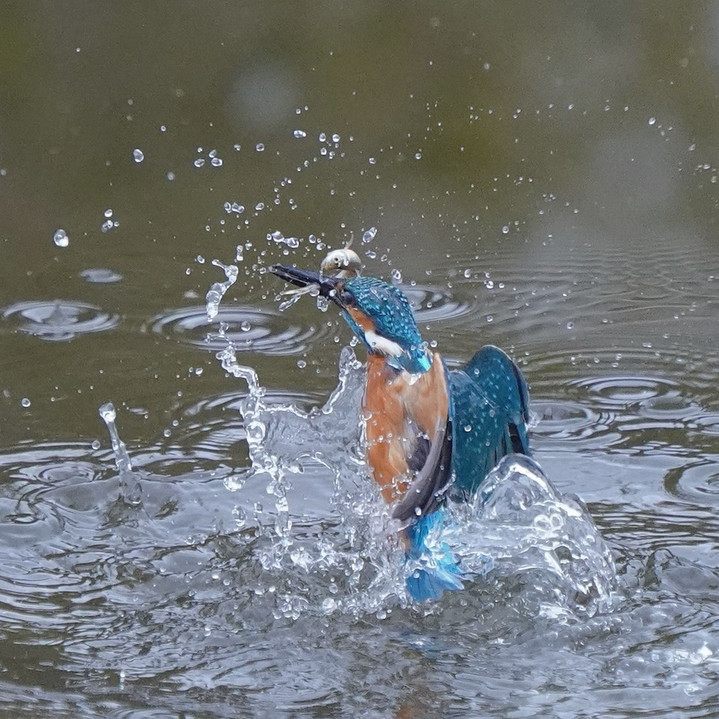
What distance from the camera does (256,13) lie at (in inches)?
210

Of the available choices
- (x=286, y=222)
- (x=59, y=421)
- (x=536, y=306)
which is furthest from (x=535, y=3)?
(x=59, y=421)

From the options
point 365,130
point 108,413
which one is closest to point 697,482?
point 108,413

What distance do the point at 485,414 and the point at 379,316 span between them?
283 millimetres

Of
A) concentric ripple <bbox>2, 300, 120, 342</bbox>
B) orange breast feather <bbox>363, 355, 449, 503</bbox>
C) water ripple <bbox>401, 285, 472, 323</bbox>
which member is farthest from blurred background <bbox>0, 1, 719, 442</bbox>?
orange breast feather <bbox>363, 355, 449, 503</bbox>

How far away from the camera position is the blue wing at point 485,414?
2.35 m

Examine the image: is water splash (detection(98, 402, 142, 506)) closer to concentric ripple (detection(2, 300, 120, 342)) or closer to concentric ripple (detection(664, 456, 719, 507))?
concentric ripple (detection(2, 300, 120, 342))

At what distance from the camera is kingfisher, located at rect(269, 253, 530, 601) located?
2264mm

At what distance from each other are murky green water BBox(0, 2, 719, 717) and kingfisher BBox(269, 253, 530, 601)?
87 mm

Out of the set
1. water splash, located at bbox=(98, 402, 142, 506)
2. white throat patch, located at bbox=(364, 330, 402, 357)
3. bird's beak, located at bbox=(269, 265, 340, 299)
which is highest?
bird's beak, located at bbox=(269, 265, 340, 299)

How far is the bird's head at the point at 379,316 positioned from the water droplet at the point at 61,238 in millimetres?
2064

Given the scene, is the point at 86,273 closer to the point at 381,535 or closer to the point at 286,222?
the point at 286,222

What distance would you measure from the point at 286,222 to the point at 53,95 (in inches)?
49.0

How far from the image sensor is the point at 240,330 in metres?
3.64

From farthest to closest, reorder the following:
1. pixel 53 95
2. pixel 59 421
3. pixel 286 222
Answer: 1. pixel 53 95
2. pixel 286 222
3. pixel 59 421
